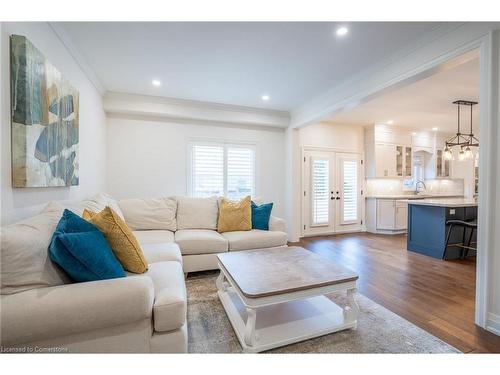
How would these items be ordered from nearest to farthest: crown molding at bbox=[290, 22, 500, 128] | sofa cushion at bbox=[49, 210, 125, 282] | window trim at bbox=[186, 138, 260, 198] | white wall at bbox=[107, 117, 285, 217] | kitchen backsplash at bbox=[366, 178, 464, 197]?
sofa cushion at bbox=[49, 210, 125, 282] < crown molding at bbox=[290, 22, 500, 128] < white wall at bbox=[107, 117, 285, 217] < window trim at bbox=[186, 138, 260, 198] < kitchen backsplash at bbox=[366, 178, 464, 197]

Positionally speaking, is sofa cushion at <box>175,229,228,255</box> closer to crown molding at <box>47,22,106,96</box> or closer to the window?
the window

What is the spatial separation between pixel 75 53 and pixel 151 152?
173 centimetres

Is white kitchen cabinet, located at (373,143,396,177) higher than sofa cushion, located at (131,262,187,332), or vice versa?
white kitchen cabinet, located at (373,143,396,177)

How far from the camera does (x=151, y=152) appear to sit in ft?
12.6

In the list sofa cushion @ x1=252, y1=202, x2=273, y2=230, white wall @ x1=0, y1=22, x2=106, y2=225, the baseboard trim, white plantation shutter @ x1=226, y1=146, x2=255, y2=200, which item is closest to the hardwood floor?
the baseboard trim

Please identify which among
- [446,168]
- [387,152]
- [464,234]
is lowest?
[464,234]

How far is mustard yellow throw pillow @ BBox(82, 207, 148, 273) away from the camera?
147 cm

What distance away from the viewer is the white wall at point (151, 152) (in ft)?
12.1

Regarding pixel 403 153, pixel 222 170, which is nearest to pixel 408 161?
pixel 403 153

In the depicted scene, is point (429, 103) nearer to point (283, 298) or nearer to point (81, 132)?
point (283, 298)

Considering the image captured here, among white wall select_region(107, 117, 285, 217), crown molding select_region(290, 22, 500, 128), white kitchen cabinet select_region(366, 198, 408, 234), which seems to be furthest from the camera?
white kitchen cabinet select_region(366, 198, 408, 234)

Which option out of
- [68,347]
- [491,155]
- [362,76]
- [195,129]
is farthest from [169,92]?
[491,155]
